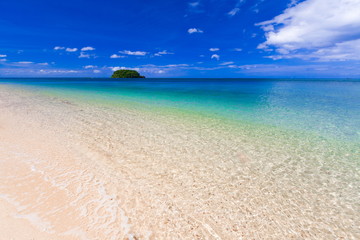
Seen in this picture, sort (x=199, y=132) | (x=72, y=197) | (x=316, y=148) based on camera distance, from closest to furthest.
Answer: (x=72, y=197) → (x=316, y=148) → (x=199, y=132)

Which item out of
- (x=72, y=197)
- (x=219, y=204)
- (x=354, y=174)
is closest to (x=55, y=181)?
(x=72, y=197)

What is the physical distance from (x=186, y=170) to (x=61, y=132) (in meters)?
6.61

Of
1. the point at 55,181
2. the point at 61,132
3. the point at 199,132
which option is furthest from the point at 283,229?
the point at 61,132

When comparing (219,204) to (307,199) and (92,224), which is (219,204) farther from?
(92,224)

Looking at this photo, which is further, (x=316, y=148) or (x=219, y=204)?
(x=316, y=148)

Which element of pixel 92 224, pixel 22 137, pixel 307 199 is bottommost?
pixel 307 199

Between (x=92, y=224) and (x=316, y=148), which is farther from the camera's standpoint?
(x=316, y=148)

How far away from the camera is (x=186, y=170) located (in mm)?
5719

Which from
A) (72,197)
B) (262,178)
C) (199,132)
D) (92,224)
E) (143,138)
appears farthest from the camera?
(199,132)

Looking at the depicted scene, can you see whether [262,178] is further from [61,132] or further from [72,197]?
[61,132]

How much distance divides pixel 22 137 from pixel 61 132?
4.65ft

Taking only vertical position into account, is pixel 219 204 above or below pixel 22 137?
below

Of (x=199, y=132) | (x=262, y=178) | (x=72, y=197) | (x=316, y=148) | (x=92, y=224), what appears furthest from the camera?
(x=199, y=132)

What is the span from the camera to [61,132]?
8.72 metres
